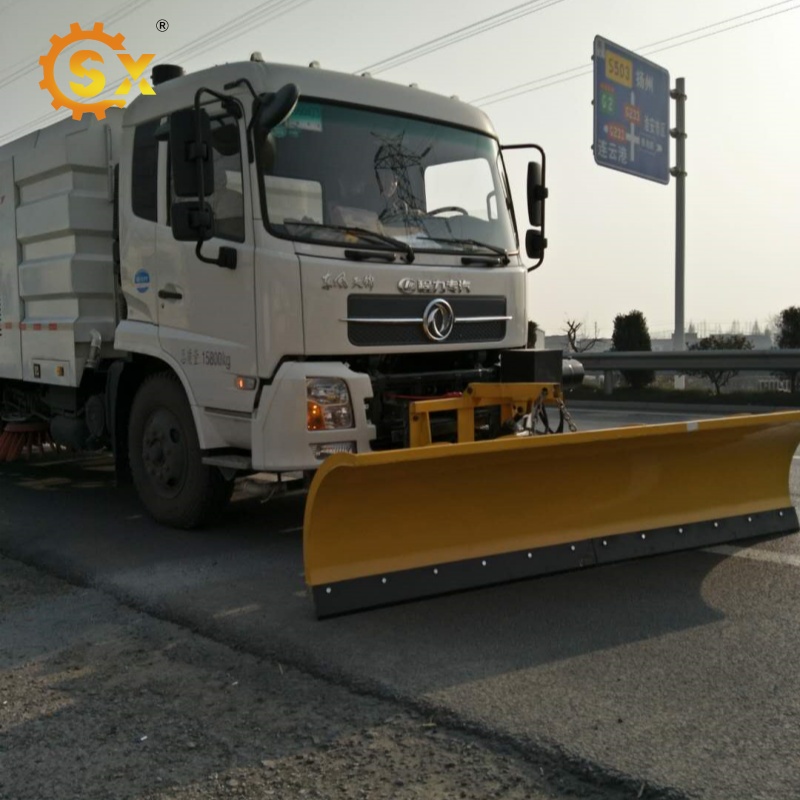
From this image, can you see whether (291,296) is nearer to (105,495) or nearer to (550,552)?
(550,552)

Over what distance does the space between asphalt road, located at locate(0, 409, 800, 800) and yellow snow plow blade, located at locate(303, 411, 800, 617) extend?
16 centimetres

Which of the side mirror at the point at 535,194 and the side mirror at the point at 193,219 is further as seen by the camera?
the side mirror at the point at 535,194

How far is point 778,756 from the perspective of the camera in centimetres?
295

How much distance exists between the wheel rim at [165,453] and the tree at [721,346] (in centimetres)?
1246

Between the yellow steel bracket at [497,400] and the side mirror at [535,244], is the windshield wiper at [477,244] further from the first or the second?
the yellow steel bracket at [497,400]

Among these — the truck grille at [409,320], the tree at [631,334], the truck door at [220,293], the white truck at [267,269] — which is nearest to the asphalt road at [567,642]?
the white truck at [267,269]

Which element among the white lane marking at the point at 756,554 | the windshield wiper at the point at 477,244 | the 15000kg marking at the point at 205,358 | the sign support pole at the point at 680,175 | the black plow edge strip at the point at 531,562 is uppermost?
the sign support pole at the point at 680,175

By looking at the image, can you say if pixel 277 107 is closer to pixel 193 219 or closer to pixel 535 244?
pixel 193 219

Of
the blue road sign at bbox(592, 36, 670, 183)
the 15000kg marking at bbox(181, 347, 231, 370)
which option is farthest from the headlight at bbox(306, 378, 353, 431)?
the blue road sign at bbox(592, 36, 670, 183)

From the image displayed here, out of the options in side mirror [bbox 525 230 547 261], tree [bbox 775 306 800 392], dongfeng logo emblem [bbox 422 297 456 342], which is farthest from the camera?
tree [bbox 775 306 800 392]

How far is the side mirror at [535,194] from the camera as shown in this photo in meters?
7.05

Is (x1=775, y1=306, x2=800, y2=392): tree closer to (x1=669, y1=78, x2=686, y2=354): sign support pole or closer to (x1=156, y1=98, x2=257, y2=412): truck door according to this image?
(x1=669, y1=78, x2=686, y2=354): sign support pole

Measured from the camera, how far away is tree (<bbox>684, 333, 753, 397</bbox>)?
56.7ft

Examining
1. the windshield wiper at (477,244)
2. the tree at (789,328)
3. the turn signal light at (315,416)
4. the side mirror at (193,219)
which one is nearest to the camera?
the turn signal light at (315,416)
